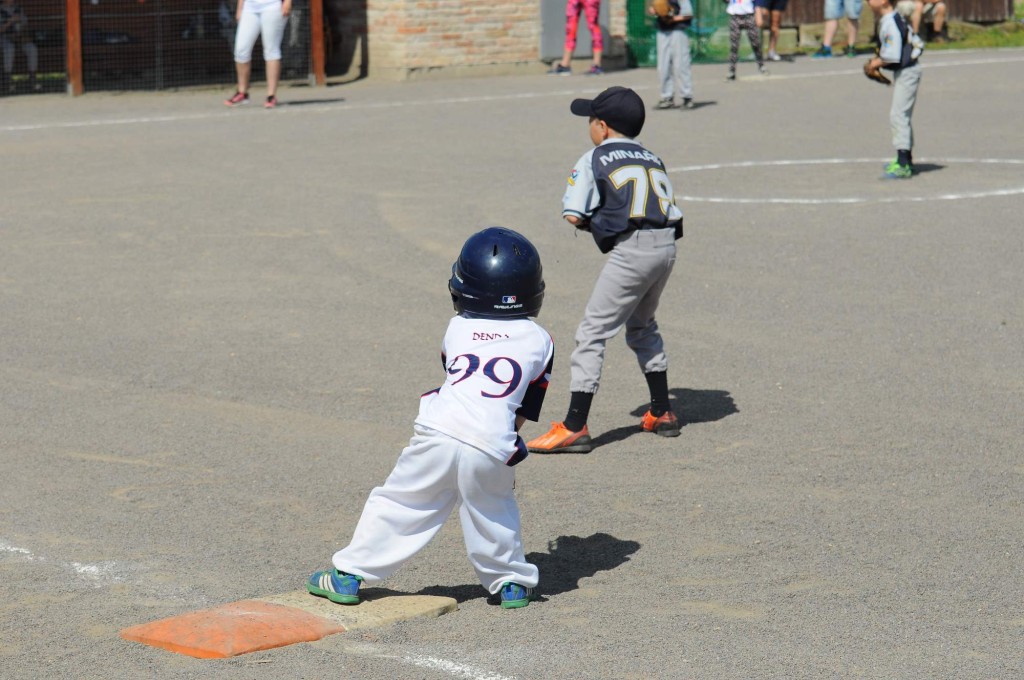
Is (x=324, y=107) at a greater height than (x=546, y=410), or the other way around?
(x=324, y=107)

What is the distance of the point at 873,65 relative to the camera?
14.2 metres

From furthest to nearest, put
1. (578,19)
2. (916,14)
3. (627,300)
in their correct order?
(916,14)
(578,19)
(627,300)

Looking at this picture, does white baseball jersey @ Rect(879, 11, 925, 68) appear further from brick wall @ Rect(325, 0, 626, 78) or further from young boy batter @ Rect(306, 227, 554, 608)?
brick wall @ Rect(325, 0, 626, 78)

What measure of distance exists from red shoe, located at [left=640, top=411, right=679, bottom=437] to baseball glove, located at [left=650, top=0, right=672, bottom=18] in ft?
40.5

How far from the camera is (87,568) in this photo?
5.60 m

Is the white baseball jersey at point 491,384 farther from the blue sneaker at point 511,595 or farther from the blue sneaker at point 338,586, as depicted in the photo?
the blue sneaker at point 338,586

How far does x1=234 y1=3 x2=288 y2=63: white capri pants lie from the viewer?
64.2ft

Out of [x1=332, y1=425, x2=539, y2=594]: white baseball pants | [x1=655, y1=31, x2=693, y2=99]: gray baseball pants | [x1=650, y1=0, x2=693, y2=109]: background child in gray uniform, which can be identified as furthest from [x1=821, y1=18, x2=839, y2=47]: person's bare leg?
[x1=332, y1=425, x2=539, y2=594]: white baseball pants

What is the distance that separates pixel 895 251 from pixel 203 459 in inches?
252

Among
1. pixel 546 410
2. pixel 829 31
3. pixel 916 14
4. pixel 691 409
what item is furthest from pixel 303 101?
pixel 691 409

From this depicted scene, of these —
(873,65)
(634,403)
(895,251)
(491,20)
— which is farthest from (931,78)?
(634,403)

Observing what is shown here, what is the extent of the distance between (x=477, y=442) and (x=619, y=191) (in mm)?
2600

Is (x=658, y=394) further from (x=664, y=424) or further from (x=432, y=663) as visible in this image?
(x=432, y=663)

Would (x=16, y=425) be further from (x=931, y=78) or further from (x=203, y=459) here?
(x=931, y=78)
